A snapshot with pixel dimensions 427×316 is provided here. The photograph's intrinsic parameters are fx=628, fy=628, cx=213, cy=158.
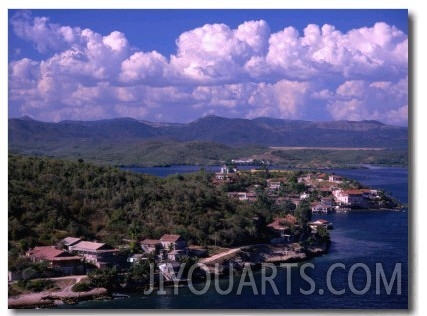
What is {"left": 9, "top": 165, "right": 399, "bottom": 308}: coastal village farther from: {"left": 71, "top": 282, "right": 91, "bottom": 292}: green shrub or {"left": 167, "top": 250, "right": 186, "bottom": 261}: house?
{"left": 71, "top": 282, "right": 91, "bottom": 292}: green shrub

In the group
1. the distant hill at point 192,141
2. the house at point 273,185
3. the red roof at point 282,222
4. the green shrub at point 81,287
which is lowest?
the green shrub at point 81,287

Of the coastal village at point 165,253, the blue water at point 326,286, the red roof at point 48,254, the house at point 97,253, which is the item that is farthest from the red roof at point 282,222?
the red roof at point 48,254

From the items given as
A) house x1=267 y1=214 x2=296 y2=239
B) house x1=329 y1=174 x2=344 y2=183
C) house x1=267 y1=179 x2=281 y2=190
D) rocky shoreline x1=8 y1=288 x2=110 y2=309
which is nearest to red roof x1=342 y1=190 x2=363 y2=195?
house x1=267 y1=179 x2=281 y2=190

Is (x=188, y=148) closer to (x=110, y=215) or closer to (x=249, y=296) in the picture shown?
(x=110, y=215)

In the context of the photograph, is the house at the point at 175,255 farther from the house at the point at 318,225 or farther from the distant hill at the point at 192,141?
the distant hill at the point at 192,141

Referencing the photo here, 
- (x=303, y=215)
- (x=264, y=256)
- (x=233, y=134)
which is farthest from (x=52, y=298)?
(x=233, y=134)
